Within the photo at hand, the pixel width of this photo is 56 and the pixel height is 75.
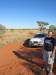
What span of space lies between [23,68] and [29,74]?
1271 millimetres

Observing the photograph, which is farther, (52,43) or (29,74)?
(29,74)

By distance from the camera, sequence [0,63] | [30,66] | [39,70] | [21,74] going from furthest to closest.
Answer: [0,63]
[30,66]
[39,70]
[21,74]

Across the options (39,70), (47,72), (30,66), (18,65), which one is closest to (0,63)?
(18,65)

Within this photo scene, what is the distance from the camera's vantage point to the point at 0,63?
523 inches

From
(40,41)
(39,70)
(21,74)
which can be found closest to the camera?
(21,74)

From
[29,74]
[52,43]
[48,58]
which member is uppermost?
[52,43]

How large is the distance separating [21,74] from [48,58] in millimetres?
1604

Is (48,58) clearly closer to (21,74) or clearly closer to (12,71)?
(21,74)

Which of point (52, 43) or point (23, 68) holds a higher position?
point (52, 43)

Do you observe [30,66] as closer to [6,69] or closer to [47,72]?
[6,69]

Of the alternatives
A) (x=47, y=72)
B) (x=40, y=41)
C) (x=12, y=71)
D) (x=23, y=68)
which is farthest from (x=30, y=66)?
(x=40, y=41)

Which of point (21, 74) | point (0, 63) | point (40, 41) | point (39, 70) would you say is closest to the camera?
point (21, 74)

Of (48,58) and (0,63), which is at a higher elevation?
(48,58)

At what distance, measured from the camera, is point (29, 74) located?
408 inches
